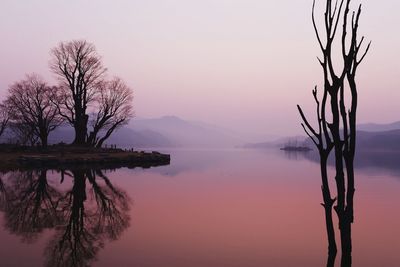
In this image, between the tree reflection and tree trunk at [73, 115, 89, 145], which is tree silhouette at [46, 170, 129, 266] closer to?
the tree reflection

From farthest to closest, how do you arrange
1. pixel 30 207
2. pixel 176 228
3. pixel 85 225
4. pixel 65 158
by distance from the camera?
pixel 65 158
pixel 30 207
pixel 176 228
pixel 85 225

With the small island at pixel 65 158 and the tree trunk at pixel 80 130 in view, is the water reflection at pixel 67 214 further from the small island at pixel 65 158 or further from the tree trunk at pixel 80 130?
the tree trunk at pixel 80 130

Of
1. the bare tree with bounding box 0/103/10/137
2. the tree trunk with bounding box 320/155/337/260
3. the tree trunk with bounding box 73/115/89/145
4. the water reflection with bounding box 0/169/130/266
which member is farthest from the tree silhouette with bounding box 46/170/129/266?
the bare tree with bounding box 0/103/10/137

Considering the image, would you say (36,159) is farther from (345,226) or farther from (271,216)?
(345,226)

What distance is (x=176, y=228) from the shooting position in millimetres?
20109

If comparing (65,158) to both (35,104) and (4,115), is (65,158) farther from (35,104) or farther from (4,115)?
(4,115)

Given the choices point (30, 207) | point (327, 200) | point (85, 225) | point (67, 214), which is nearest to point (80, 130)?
point (30, 207)

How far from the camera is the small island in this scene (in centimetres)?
5592

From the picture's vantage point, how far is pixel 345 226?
10500mm

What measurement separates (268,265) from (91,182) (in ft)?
91.8

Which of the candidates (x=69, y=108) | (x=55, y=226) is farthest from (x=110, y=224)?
(x=69, y=108)

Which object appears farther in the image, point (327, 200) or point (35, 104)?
point (35, 104)

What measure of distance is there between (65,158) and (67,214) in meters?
39.2

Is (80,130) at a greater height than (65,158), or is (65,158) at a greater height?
(80,130)
